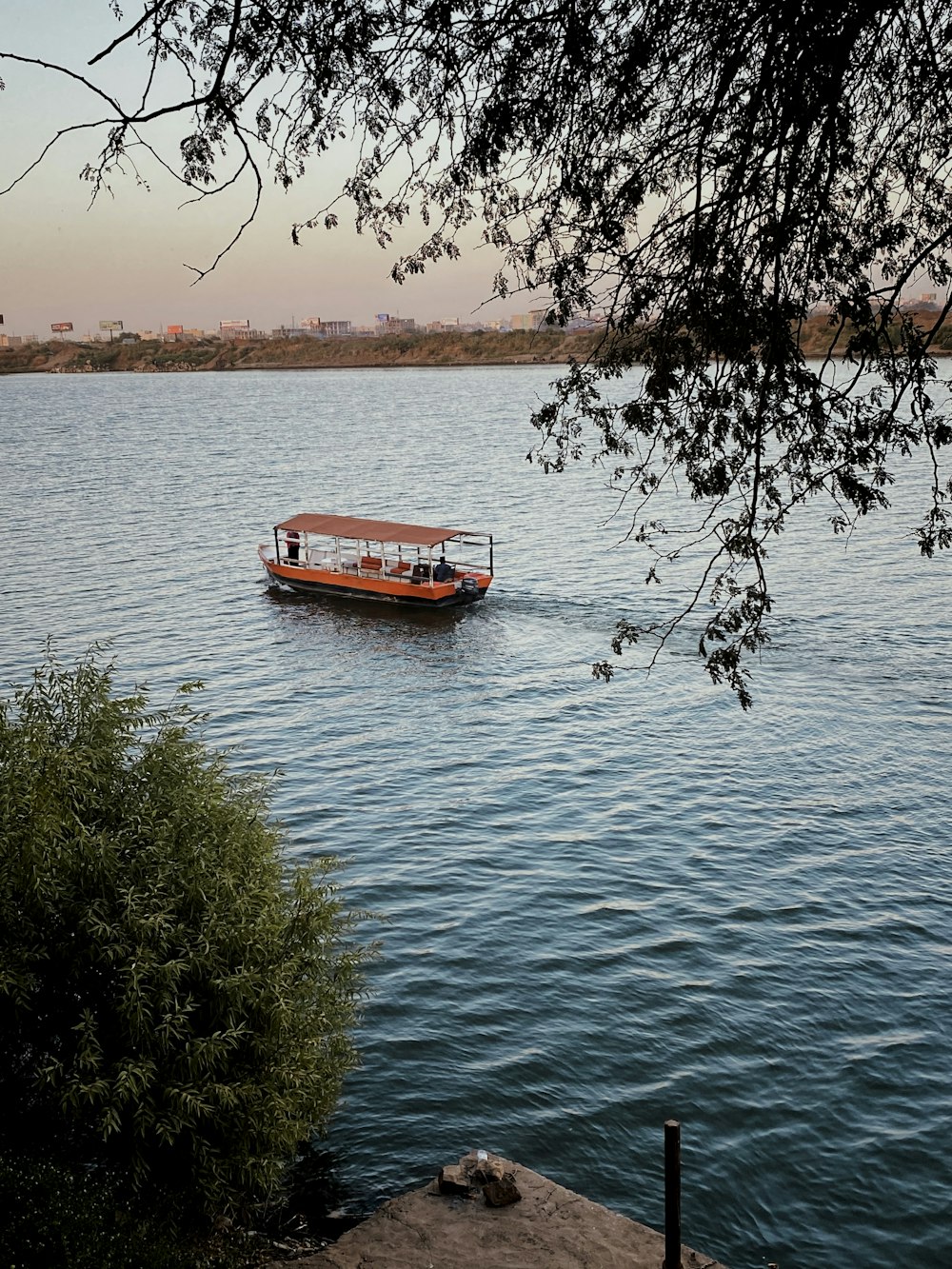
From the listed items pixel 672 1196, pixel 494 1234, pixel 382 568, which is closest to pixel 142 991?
pixel 494 1234

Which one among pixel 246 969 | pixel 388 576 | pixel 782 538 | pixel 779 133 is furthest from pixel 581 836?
pixel 782 538

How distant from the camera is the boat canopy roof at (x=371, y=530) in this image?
51.0 m

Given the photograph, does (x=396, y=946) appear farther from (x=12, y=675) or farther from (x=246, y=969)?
(x=12, y=675)

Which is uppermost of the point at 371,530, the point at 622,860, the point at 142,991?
the point at 371,530

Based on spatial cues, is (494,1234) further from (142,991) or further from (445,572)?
(445,572)

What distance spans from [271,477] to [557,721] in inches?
2503

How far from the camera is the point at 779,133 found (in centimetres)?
908

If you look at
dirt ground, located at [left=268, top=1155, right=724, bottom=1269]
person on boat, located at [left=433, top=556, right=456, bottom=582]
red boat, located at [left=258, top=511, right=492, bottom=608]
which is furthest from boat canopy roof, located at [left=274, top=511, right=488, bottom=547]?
dirt ground, located at [left=268, top=1155, right=724, bottom=1269]

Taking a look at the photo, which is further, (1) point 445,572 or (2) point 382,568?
(2) point 382,568

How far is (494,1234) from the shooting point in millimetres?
13984

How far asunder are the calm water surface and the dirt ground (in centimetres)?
123

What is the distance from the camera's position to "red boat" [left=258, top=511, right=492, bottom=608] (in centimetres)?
4953

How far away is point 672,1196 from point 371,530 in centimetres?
4192

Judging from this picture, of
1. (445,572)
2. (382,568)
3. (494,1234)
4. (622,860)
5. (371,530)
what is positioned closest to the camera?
(494,1234)
